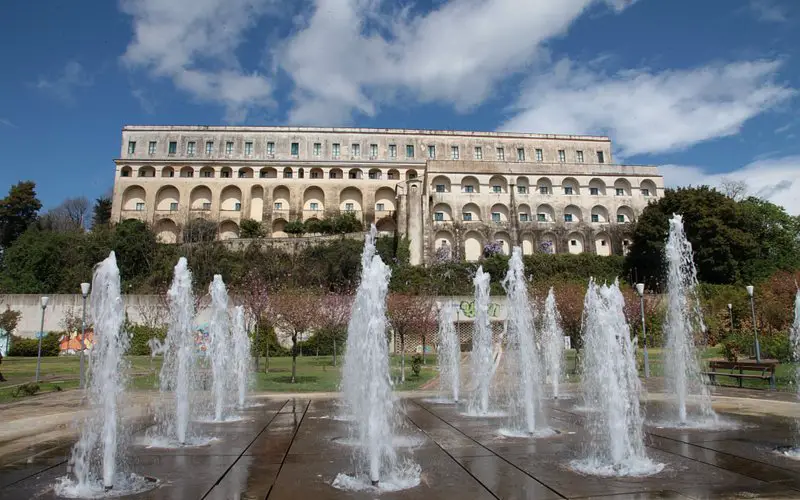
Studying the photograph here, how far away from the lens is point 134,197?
6506 centimetres

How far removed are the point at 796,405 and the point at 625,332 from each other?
6.07 m

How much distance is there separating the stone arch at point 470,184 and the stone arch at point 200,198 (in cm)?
3190

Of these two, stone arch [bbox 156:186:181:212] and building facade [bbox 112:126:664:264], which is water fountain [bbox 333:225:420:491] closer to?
building facade [bbox 112:126:664:264]

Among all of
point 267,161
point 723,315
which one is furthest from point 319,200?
point 723,315

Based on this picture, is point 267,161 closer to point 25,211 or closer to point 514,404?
point 25,211

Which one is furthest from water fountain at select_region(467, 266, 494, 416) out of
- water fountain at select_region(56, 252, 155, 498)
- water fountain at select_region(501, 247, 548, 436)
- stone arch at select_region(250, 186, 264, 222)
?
stone arch at select_region(250, 186, 264, 222)

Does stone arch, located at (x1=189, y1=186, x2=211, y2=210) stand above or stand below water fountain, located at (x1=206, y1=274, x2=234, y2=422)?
above

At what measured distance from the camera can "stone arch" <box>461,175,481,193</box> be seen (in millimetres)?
59625

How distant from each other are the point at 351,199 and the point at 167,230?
23.1 meters

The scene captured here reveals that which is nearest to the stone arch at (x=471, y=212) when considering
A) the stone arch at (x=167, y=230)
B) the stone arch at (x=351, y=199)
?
the stone arch at (x=351, y=199)

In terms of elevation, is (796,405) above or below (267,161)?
below

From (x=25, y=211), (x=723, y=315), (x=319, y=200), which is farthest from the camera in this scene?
(x=319, y=200)

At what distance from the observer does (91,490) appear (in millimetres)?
5555

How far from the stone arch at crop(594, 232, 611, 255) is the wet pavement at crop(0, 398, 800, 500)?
50.6 meters
